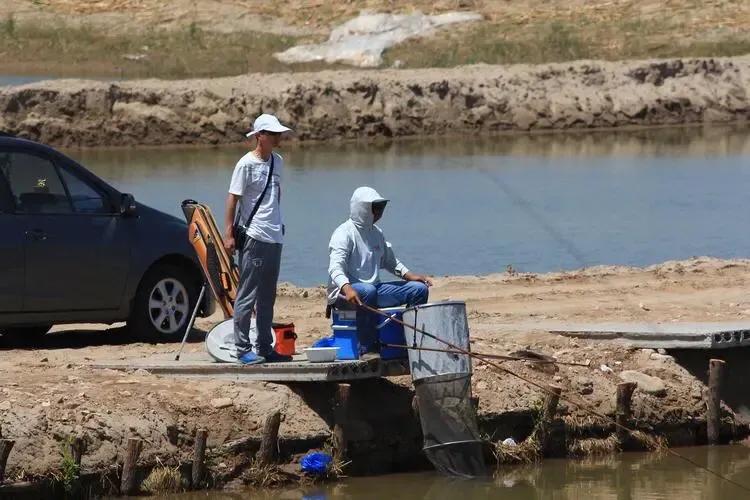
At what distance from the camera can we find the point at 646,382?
1496cm

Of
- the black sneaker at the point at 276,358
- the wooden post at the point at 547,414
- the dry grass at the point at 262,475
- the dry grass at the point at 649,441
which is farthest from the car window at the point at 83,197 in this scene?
the dry grass at the point at 649,441

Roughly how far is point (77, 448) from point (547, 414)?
4.07 meters

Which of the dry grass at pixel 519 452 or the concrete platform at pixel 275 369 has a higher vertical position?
the concrete platform at pixel 275 369

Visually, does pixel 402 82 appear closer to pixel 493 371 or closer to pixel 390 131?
pixel 390 131

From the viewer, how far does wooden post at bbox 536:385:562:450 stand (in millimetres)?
14203

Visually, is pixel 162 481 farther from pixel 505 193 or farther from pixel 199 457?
pixel 505 193

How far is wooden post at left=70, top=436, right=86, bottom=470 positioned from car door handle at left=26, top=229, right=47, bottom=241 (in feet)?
8.43

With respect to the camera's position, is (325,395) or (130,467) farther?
(325,395)

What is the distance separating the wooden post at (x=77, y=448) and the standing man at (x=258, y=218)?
1.51 metres

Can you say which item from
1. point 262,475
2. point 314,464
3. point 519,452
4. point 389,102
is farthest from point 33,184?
point 389,102

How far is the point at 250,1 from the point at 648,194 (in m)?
33.0

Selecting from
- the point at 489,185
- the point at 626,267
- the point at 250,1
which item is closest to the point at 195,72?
the point at 250,1

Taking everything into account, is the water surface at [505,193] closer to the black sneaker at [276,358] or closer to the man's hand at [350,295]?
the black sneaker at [276,358]

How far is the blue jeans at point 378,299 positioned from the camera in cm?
1272
